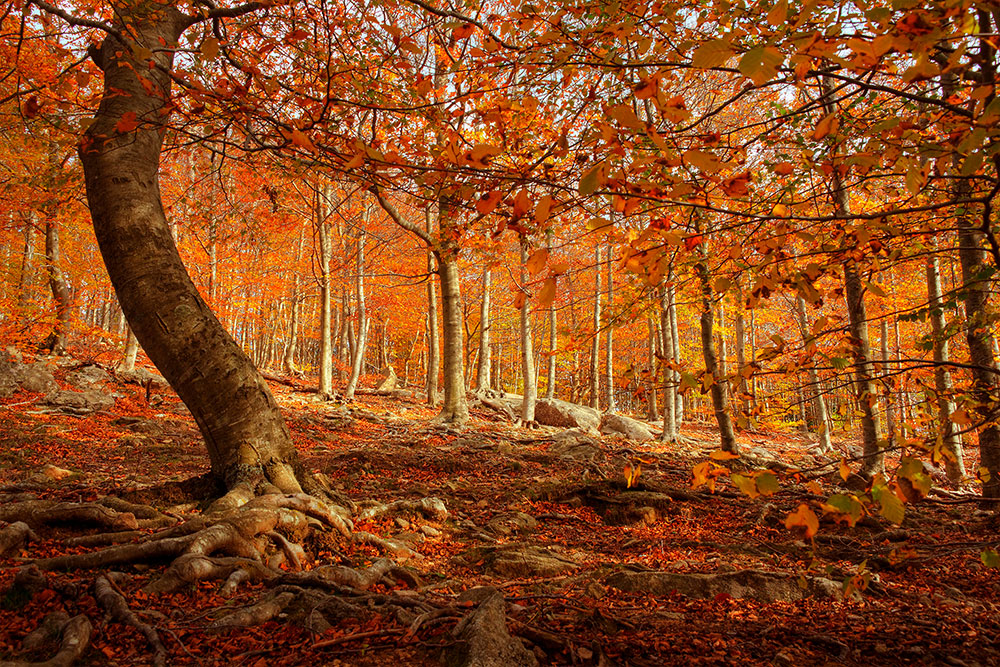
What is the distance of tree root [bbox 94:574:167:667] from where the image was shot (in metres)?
2.33

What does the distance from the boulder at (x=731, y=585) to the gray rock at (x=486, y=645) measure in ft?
4.98

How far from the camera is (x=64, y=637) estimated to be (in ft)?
7.63

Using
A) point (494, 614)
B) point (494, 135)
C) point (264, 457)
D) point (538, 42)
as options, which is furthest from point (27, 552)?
point (538, 42)

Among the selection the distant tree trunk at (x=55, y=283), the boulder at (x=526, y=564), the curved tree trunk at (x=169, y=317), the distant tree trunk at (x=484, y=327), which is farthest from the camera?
the distant tree trunk at (x=484, y=327)

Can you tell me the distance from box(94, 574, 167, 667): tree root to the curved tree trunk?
151 centimetres

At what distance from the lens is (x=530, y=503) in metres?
6.41

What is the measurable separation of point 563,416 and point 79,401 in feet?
41.1

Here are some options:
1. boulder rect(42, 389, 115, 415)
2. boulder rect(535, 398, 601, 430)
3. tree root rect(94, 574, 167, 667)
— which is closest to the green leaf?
tree root rect(94, 574, 167, 667)

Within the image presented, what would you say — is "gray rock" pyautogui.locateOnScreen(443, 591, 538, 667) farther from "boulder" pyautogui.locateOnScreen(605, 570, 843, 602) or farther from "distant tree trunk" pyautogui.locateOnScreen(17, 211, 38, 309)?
"distant tree trunk" pyautogui.locateOnScreen(17, 211, 38, 309)

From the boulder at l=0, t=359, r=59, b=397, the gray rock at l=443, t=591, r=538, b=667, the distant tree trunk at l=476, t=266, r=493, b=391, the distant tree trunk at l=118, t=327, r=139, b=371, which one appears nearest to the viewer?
the gray rock at l=443, t=591, r=538, b=667

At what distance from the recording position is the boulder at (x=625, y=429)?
14.9 metres

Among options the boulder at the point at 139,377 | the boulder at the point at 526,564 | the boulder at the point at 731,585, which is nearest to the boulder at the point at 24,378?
the boulder at the point at 139,377

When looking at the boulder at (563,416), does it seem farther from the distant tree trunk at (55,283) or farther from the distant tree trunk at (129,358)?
the distant tree trunk at (55,283)

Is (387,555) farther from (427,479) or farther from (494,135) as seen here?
(494,135)
